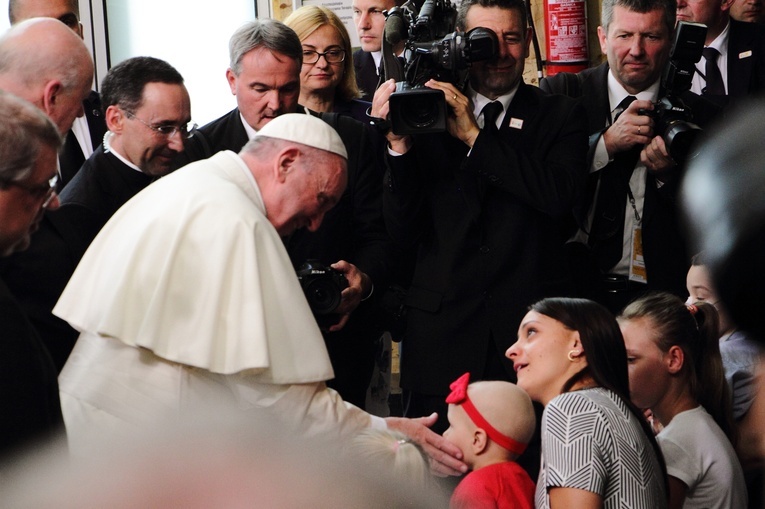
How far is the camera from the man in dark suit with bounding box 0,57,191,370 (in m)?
2.99

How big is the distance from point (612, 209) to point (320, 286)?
1.17 m

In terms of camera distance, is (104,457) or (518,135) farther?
(518,135)

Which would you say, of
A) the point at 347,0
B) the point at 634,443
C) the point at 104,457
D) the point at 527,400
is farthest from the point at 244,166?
Answer: the point at 347,0

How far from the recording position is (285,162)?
3.02 metres

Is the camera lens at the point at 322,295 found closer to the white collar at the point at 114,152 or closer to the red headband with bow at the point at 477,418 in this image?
the red headband with bow at the point at 477,418

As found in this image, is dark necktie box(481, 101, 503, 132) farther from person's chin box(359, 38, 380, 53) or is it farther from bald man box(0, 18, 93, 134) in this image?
person's chin box(359, 38, 380, 53)

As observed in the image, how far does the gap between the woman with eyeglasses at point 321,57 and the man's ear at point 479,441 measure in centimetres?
181

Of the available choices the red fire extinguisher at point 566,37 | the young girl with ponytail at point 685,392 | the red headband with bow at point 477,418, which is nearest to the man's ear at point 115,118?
the red headband with bow at point 477,418

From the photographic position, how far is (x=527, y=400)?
3.12 m

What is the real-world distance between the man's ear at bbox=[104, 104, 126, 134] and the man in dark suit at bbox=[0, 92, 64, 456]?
1.46 m

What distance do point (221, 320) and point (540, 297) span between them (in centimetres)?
134

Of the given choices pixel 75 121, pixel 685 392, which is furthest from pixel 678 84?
pixel 75 121

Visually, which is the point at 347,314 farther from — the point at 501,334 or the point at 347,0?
the point at 347,0

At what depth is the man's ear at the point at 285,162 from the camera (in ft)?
9.86
